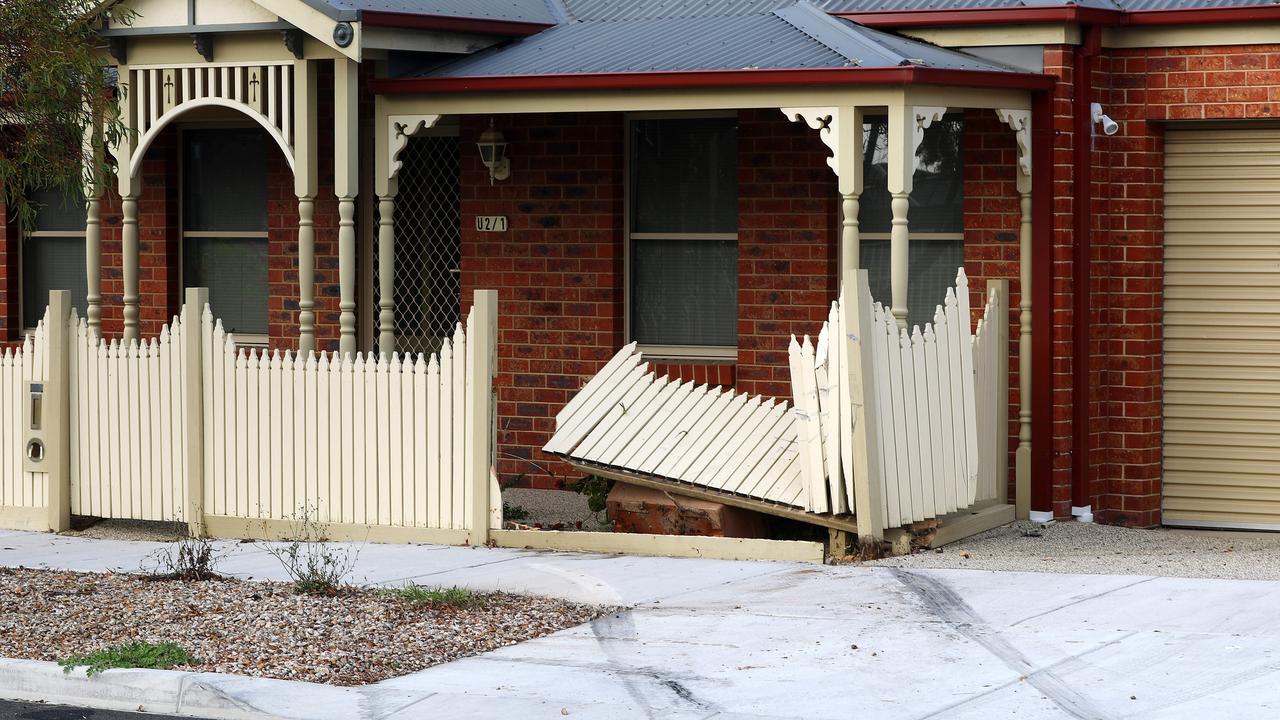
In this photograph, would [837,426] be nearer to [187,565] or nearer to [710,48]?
[710,48]

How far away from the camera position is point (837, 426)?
33.5 feet

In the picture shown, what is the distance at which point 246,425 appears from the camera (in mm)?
11414

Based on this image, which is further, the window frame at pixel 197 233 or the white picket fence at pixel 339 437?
the window frame at pixel 197 233

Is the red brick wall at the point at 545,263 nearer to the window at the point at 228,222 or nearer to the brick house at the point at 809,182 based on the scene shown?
the brick house at the point at 809,182

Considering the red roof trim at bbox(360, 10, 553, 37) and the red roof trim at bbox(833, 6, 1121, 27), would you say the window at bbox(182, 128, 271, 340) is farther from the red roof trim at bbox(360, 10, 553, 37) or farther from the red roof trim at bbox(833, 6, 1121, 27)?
the red roof trim at bbox(833, 6, 1121, 27)

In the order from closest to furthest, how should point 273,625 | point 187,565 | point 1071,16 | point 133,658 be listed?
point 133,658, point 273,625, point 187,565, point 1071,16

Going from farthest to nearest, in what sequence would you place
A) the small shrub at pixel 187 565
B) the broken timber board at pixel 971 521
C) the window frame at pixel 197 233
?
the window frame at pixel 197 233 < the broken timber board at pixel 971 521 < the small shrub at pixel 187 565

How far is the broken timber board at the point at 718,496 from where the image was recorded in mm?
10438

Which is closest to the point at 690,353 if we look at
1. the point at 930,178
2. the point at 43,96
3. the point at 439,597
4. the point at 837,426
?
the point at 930,178

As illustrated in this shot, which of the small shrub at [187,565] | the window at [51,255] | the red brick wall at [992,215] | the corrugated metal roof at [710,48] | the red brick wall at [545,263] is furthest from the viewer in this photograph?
the window at [51,255]

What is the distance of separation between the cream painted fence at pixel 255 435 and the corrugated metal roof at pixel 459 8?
2.07m

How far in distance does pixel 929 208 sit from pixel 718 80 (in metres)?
2.17

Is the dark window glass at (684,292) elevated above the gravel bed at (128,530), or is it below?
above

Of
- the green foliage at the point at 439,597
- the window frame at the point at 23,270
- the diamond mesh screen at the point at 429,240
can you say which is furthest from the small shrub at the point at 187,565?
the window frame at the point at 23,270
